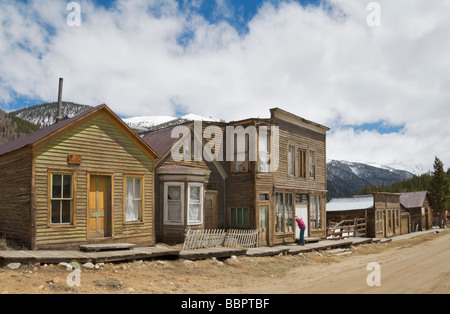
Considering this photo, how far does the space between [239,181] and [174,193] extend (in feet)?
14.5

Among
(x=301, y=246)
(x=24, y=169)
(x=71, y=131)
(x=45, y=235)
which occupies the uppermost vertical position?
(x=71, y=131)

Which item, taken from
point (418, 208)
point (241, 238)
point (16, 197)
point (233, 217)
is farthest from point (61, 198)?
point (418, 208)

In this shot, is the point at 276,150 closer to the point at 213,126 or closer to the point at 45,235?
the point at 213,126

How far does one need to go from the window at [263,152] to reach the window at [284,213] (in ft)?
6.91

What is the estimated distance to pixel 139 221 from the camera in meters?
17.1

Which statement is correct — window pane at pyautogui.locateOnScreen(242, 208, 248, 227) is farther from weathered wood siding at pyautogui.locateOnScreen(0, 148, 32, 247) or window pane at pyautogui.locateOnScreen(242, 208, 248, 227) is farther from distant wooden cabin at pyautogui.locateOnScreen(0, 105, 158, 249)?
weathered wood siding at pyautogui.locateOnScreen(0, 148, 32, 247)

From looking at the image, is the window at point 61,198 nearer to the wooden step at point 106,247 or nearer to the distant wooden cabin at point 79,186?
the distant wooden cabin at point 79,186

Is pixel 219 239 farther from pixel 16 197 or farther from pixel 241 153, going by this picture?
pixel 16 197

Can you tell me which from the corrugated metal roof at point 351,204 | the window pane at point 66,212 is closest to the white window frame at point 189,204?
the window pane at point 66,212

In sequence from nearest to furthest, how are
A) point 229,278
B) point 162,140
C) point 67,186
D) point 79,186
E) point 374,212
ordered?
point 229,278
point 67,186
point 79,186
point 162,140
point 374,212

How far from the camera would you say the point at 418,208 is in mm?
53594
